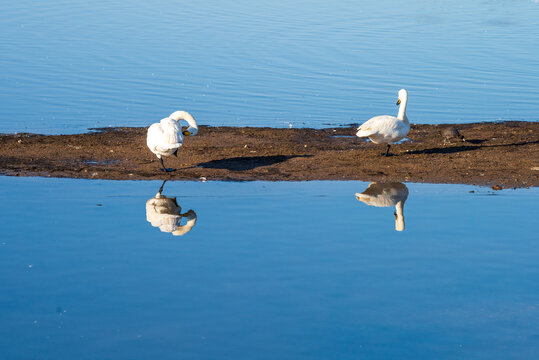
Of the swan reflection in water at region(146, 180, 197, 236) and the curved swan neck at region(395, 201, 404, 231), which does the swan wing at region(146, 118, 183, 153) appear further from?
the curved swan neck at region(395, 201, 404, 231)

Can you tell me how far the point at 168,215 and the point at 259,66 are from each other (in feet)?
55.1

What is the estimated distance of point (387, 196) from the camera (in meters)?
13.2

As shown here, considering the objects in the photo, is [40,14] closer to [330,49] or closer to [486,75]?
[330,49]

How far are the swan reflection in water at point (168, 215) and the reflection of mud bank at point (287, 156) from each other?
1.59 meters

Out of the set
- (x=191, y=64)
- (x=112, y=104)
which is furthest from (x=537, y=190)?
(x=191, y=64)

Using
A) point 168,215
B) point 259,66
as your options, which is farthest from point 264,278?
point 259,66

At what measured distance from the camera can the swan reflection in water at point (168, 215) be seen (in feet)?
37.4

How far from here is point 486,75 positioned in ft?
88.7

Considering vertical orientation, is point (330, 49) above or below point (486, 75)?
above

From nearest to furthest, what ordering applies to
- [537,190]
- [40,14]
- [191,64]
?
[537,190], [191,64], [40,14]

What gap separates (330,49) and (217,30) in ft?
25.3

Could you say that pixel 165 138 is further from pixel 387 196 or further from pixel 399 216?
pixel 399 216

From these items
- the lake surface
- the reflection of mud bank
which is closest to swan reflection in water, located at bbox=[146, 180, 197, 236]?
the lake surface

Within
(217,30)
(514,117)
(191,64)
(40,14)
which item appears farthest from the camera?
(40,14)
